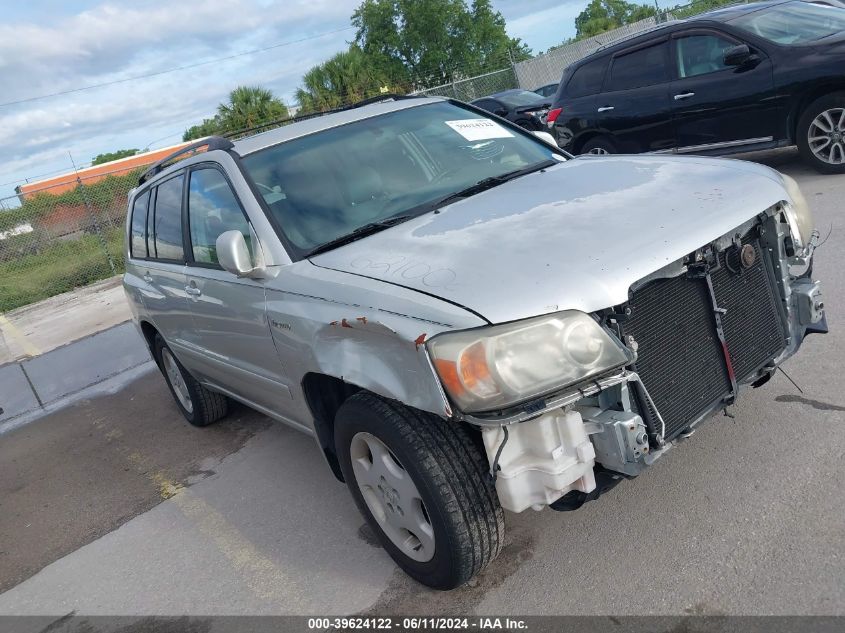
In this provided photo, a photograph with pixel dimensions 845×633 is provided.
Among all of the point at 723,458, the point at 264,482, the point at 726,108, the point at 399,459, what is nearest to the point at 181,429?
the point at 264,482

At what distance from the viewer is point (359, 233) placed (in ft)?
10.9

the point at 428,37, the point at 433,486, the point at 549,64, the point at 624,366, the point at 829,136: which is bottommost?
the point at 829,136

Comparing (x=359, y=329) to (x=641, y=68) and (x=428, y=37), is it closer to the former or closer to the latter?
(x=641, y=68)

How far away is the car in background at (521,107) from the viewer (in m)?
15.9

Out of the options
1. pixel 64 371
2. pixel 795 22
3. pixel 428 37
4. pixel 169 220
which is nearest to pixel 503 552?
pixel 169 220

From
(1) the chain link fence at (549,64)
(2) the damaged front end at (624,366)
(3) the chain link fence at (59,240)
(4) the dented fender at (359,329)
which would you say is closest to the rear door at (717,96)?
(2) the damaged front end at (624,366)

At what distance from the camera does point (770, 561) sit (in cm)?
266

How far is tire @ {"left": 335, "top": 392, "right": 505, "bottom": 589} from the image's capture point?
101 inches

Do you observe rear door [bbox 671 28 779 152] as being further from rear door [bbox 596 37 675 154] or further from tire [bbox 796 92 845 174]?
tire [bbox 796 92 845 174]

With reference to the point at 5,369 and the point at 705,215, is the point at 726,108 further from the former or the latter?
the point at 5,369

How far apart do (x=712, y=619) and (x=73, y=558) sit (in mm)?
3189

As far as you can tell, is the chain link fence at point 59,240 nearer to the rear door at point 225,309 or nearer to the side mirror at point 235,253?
the rear door at point 225,309

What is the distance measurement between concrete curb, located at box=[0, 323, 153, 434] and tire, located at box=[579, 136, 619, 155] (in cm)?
560

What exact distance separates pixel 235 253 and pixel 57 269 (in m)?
14.3
